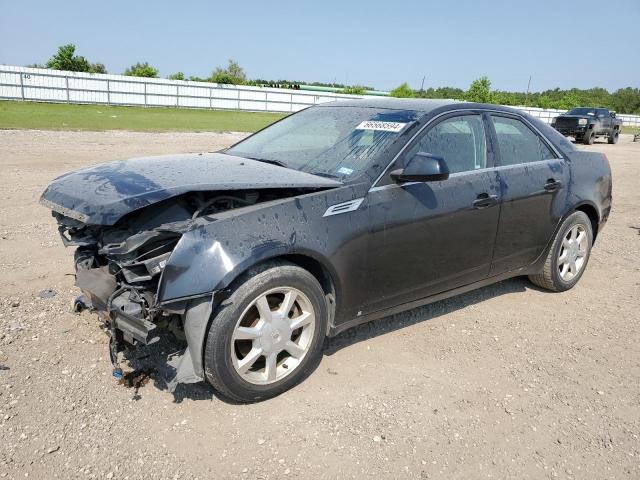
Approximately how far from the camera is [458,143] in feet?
13.1

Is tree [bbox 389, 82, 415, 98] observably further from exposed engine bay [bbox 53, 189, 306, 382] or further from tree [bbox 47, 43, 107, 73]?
exposed engine bay [bbox 53, 189, 306, 382]

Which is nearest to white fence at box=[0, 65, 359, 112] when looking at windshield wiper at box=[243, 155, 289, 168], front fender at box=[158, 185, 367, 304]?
windshield wiper at box=[243, 155, 289, 168]

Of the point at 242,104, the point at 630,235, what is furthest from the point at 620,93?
the point at 630,235

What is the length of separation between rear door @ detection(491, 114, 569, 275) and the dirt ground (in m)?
0.57

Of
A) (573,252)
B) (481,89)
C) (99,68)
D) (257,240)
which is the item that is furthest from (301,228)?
(99,68)

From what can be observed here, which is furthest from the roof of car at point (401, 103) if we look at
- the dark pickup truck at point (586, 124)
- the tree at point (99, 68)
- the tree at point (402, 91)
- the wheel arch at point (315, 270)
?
the tree at point (99, 68)

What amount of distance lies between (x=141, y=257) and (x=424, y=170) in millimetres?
1752

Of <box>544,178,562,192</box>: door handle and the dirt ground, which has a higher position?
<box>544,178,562,192</box>: door handle

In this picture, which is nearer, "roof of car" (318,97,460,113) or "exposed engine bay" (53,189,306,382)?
"exposed engine bay" (53,189,306,382)

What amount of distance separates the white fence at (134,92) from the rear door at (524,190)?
26.7m

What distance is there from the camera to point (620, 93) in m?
82.2

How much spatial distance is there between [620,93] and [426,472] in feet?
311

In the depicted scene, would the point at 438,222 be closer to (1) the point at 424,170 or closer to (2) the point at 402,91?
(1) the point at 424,170

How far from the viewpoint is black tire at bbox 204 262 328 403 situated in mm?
2799
